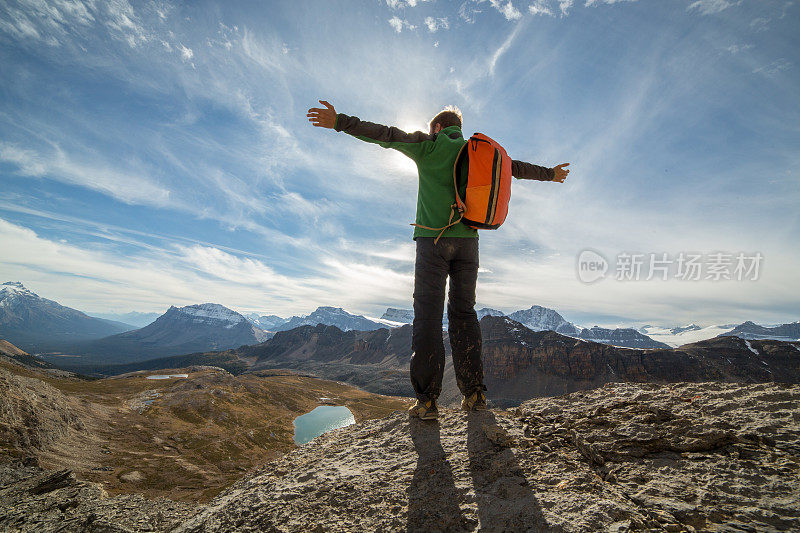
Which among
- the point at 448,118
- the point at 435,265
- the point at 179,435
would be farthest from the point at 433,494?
the point at 179,435

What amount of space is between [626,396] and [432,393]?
3452 millimetres

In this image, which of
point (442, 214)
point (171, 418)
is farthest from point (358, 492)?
point (171, 418)

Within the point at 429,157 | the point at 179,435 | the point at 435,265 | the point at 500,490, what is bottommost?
the point at 179,435

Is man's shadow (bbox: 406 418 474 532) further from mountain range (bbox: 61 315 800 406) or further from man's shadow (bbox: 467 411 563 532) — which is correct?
mountain range (bbox: 61 315 800 406)

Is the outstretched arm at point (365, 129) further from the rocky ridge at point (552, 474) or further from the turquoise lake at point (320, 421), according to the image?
the turquoise lake at point (320, 421)

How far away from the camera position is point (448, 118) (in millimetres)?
5844

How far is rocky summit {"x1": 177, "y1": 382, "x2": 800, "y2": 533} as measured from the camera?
2510 millimetres

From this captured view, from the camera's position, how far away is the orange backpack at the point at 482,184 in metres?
4.75

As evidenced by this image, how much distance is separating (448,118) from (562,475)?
18.5 ft

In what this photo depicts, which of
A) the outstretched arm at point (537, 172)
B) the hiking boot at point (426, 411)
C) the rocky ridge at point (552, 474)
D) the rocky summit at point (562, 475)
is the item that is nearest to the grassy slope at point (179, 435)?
the rocky ridge at point (552, 474)

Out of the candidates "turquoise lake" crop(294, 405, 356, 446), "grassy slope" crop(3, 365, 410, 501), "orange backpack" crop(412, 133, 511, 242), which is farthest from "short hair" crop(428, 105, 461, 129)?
"turquoise lake" crop(294, 405, 356, 446)

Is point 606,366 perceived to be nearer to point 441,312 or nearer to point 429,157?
point 441,312

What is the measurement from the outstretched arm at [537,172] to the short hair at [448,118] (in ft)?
4.49

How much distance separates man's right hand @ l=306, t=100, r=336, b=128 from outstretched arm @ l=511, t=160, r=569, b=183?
3476mm
